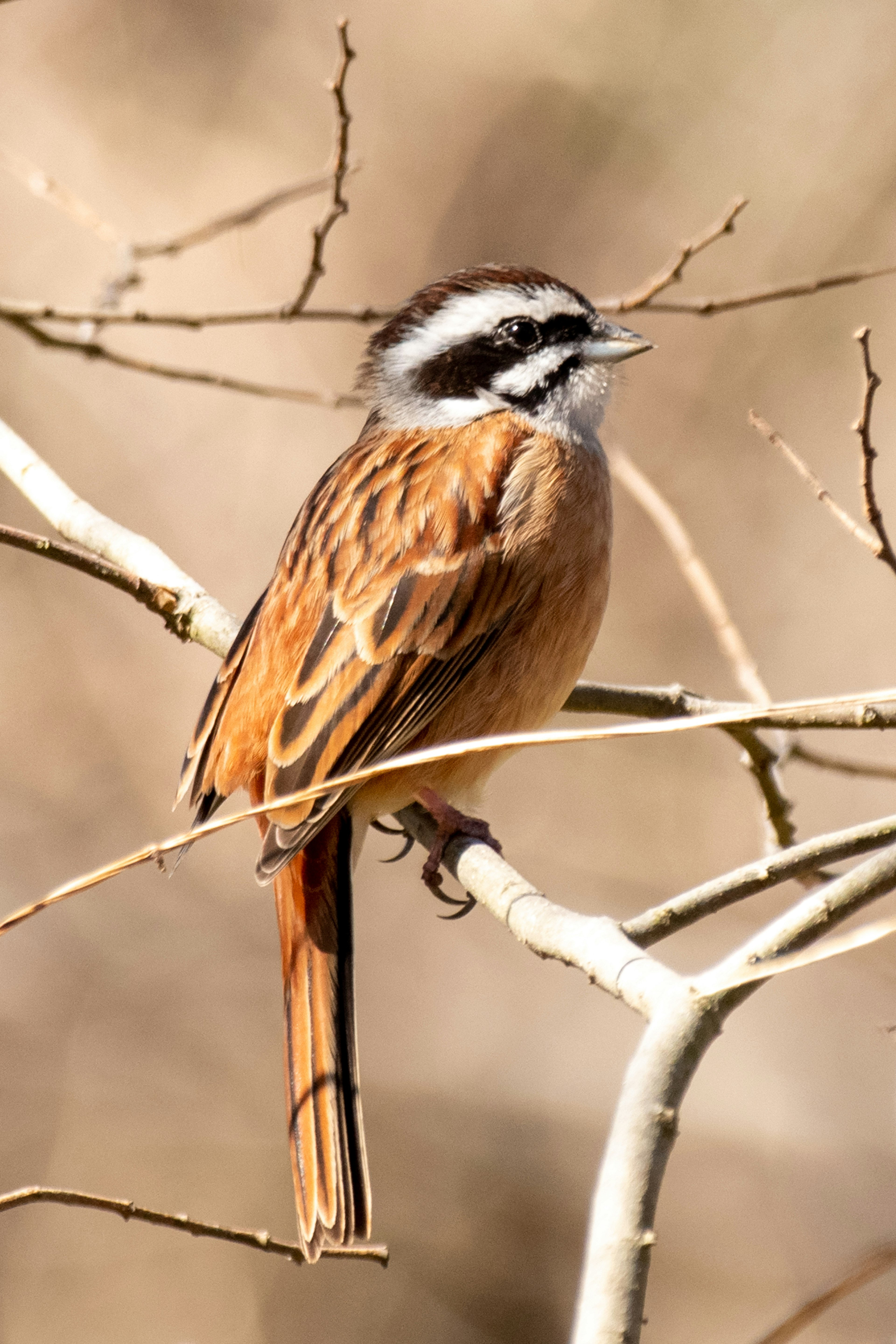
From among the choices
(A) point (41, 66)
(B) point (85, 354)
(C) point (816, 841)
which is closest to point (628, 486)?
(B) point (85, 354)

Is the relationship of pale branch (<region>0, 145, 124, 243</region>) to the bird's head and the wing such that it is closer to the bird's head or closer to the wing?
the bird's head

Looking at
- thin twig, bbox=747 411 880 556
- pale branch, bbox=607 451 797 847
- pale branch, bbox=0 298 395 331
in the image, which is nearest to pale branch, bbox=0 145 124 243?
pale branch, bbox=0 298 395 331

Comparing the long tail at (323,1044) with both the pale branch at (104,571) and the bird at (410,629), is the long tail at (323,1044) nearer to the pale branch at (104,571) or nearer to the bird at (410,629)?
the bird at (410,629)

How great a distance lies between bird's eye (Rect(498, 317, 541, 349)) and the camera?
14.1 feet

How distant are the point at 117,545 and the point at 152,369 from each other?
2.02 feet

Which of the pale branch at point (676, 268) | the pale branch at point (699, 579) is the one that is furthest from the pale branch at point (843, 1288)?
the pale branch at point (676, 268)

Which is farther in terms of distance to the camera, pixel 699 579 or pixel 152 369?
pixel 152 369

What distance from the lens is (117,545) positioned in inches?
146

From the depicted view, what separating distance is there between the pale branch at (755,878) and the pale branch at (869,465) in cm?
68

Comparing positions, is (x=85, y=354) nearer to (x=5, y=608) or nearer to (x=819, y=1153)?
(x=5, y=608)

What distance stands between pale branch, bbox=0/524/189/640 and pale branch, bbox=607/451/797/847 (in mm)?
1251

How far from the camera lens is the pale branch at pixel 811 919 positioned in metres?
2.10

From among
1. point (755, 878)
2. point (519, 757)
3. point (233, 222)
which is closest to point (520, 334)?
point (233, 222)

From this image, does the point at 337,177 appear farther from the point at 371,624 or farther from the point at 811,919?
the point at 811,919
